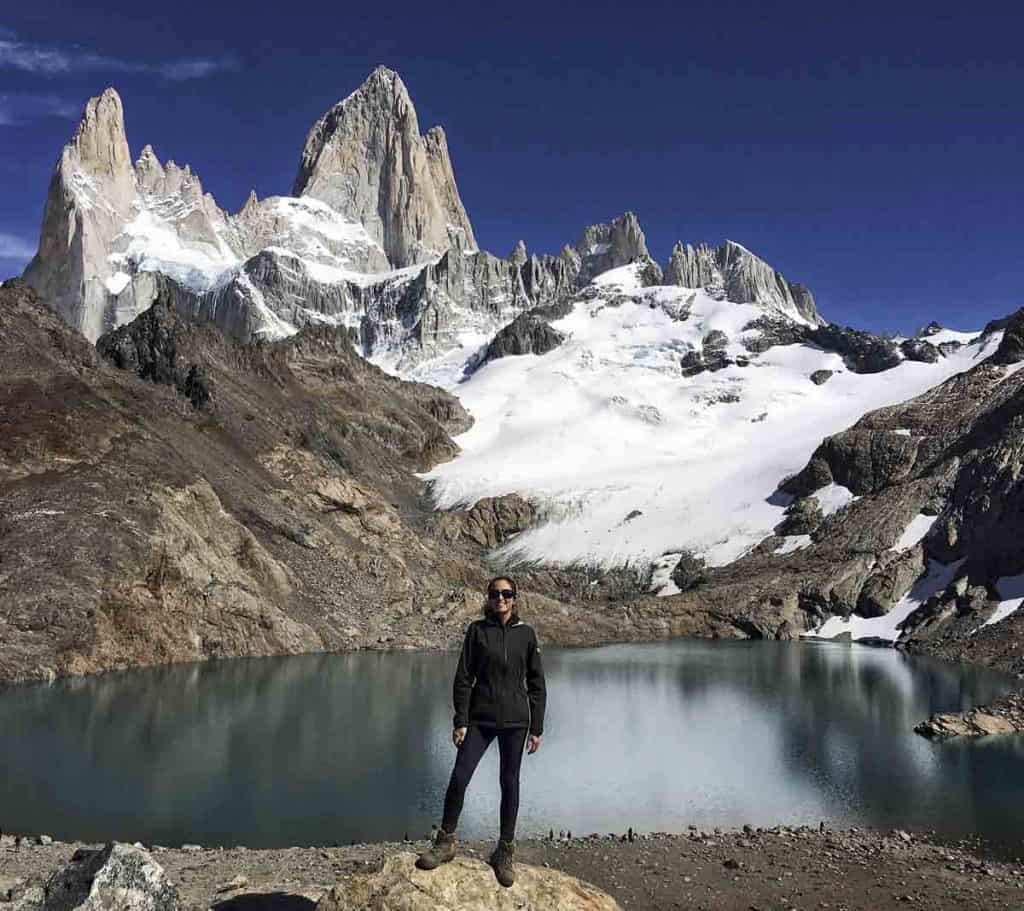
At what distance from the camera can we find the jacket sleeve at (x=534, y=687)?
10.7 meters

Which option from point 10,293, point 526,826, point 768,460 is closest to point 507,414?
point 768,460

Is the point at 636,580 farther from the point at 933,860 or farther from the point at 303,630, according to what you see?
the point at 933,860

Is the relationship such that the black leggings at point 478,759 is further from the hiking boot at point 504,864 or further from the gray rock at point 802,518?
the gray rock at point 802,518

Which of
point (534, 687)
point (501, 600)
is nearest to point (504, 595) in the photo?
point (501, 600)

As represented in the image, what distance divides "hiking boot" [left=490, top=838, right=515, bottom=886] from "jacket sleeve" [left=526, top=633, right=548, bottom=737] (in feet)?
4.09

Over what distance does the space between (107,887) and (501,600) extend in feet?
15.8

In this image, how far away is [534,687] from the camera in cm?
1089

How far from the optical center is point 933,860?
65.7ft

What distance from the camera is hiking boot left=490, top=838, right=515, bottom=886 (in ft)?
32.9

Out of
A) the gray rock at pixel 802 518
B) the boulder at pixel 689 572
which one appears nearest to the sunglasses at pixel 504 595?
the boulder at pixel 689 572

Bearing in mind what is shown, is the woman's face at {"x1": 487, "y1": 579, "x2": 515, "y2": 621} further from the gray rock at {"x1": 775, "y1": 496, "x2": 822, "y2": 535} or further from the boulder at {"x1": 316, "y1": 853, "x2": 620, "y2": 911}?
the gray rock at {"x1": 775, "y1": 496, "x2": 822, "y2": 535}

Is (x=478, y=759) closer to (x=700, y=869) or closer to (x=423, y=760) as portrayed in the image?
(x=700, y=869)

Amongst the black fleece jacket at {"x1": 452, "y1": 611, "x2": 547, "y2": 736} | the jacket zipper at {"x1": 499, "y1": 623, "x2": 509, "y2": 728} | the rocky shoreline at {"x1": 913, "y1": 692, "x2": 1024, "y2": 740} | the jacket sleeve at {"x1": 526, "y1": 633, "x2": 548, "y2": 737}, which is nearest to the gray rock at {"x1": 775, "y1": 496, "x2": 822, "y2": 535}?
the rocky shoreline at {"x1": 913, "y1": 692, "x2": 1024, "y2": 740}

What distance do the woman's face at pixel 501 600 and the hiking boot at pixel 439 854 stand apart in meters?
2.45
